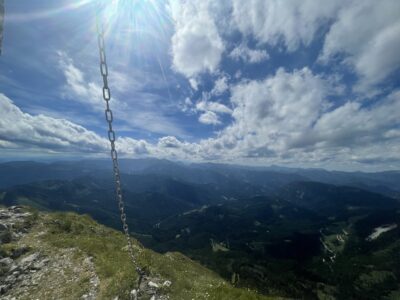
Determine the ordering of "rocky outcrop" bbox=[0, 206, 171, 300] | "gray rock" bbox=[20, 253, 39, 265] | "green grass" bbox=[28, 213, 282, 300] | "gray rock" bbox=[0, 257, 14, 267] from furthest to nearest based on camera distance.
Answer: "gray rock" bbox=[20, 253, 39, 265]
"gray rock" bbox=[0, 257, 14, 267]
"rocky outcrop" bbox=[0, 206, 171, 300]
"green grass" bbox=[28, 213, 282, 300]

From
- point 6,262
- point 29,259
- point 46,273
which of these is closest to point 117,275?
point 46,273

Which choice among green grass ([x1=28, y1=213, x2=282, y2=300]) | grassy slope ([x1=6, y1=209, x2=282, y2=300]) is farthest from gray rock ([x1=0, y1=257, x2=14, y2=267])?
green grass ([x1=28, y1=213, x2=282, y2=300])

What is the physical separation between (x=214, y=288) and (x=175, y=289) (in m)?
2.84

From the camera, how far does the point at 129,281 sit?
680 inches

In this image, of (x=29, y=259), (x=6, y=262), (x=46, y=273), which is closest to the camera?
(x=46, y=273)

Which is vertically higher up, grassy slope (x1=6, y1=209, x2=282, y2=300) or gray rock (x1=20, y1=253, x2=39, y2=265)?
grassy slope (x1=6, y1=209, x2=282, y2=300)

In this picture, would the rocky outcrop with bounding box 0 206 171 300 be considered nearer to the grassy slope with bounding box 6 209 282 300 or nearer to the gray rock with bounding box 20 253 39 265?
the gray rock with bounding box 20 253 39 265

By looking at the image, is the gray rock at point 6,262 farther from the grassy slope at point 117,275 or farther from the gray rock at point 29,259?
the grassy slope at point 117,275

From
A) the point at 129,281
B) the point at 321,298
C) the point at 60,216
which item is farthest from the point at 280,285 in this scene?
the point at 129,281

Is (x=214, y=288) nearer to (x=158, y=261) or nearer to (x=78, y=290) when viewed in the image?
(x=158, y=261)

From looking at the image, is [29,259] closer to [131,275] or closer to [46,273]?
[46,273]

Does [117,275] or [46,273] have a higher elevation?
[117,275]

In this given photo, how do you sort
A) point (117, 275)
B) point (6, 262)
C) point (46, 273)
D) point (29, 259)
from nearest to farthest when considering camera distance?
1. point (117, 275)
2. point (46, 273)
3. point (6, 262)
4. point (29, 259)

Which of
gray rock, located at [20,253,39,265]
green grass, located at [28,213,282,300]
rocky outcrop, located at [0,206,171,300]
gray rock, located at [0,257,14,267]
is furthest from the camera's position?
gray rock, located at [20,253,39,265]
